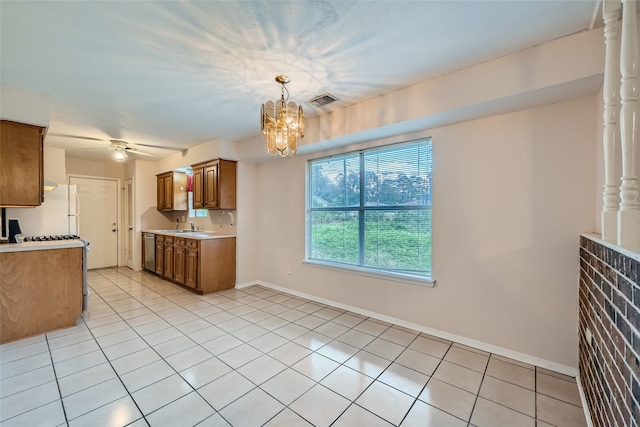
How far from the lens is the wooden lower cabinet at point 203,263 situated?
13.8 feet

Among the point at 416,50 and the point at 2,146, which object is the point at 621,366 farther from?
the point at 2,146

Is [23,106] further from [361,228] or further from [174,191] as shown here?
[361,228]

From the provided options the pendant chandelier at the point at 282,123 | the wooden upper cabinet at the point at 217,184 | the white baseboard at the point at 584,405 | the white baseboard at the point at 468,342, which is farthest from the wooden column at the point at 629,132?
the wooden upper cabinet at the point at 217,184

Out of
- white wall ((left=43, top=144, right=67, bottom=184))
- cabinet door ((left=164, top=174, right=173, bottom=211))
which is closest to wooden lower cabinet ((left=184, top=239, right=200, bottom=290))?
cabinet door ((left=164, top=174, right=173, bottom=211))

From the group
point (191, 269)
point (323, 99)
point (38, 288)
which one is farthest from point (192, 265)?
point (323, 99)

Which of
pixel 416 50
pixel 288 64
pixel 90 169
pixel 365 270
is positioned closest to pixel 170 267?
pixel 90 169

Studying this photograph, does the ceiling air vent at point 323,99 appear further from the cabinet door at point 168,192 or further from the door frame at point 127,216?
the door frame at point 127,216

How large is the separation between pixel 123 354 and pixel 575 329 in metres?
3.79

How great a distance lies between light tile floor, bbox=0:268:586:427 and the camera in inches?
65.6

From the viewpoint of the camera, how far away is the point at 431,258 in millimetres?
2852

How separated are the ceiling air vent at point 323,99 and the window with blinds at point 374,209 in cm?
80

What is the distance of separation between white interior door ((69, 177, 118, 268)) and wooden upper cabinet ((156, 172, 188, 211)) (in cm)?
142

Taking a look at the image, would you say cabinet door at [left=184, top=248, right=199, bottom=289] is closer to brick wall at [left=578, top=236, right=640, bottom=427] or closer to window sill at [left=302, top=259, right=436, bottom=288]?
window sill at [left=302, top=259, right=436, bottom=288]

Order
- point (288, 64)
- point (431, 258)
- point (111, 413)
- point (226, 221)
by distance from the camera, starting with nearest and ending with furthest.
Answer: point (111, 413) → point (288, 64) → point (431, 258) → point (226, 221)
